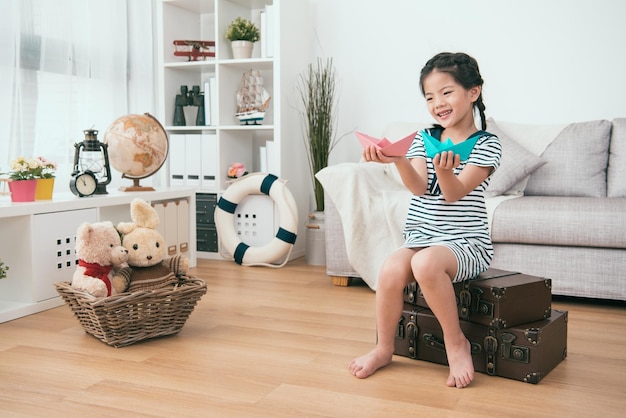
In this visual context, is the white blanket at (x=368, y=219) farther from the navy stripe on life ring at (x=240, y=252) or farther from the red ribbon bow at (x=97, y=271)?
the red ribbon bow at (x=97, y=271)

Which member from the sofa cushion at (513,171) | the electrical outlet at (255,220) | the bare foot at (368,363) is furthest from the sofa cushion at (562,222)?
the electrical outlet at (255,220)

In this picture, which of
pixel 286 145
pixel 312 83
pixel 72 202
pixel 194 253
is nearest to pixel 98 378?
pixel 72 202

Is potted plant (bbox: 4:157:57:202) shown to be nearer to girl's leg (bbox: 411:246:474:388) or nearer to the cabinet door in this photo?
the cabinet door

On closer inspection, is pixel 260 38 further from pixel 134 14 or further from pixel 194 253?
pixel 194 253

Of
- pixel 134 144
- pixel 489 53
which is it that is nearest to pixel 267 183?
pixel 134 144

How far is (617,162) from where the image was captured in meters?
2.99

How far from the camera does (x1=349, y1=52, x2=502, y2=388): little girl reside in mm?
1723

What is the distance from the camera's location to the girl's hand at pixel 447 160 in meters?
1.62

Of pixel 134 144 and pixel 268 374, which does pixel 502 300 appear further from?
pixel 134 144

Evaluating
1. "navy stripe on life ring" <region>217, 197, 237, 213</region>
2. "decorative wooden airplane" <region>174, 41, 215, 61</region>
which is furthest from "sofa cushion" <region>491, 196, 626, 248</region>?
"decorative wooden airplane" <region>174, 41, 215, 61</region>

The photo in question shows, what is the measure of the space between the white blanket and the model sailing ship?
95cm

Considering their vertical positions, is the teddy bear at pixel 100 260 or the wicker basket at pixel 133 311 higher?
the teddy bear at pixel 100 260

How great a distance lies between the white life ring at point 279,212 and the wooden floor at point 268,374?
2.83 feet

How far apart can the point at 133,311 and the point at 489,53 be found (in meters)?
2.39
